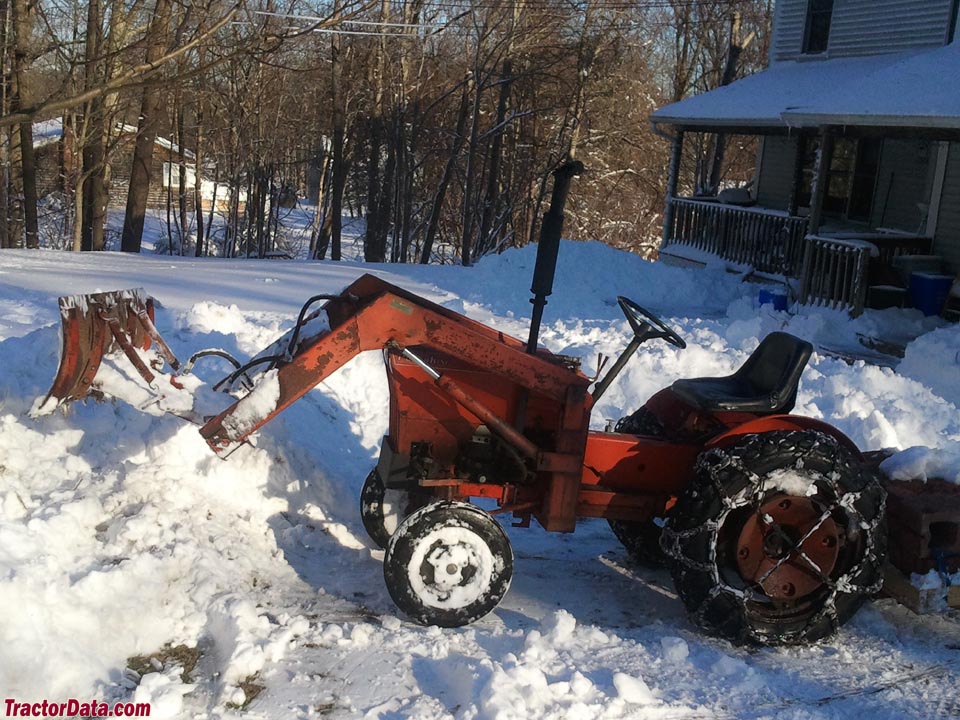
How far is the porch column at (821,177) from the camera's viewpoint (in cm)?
1354

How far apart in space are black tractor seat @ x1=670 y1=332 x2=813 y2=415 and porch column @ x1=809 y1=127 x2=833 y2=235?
9.60 m

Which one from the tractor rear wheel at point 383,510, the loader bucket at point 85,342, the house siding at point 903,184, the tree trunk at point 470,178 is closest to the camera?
the loader bucket at point 85,342

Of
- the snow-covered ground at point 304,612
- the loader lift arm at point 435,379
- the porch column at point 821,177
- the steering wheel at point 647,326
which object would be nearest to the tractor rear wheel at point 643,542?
the snow-covered ground at point 304,612

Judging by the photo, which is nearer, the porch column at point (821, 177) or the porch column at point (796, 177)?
the porch column at point (821, 177)

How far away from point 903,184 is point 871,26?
3316 mm

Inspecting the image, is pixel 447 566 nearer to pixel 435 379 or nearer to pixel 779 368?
pixel 435 379

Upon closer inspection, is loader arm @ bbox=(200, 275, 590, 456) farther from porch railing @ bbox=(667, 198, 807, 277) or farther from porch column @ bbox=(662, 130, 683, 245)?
porch column @ bbox=(662, 130, 683, 245)

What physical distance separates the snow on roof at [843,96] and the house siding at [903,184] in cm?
134

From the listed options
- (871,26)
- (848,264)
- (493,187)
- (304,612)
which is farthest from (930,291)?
(493,187)

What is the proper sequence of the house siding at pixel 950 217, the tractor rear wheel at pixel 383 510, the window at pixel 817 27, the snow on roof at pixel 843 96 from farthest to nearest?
the window at pixel 817 27 → the house siding at pixel 950 217 → the snow on roof at pixel 843 96 → the tractor rear wheel at pixel 383 510

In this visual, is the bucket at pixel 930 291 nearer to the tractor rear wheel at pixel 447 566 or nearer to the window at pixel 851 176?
the window at pixel 851 176

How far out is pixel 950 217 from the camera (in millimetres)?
13656

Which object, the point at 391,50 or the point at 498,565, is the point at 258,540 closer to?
the point at 498,565

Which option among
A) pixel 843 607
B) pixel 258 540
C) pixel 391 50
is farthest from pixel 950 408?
pixel 391 50
